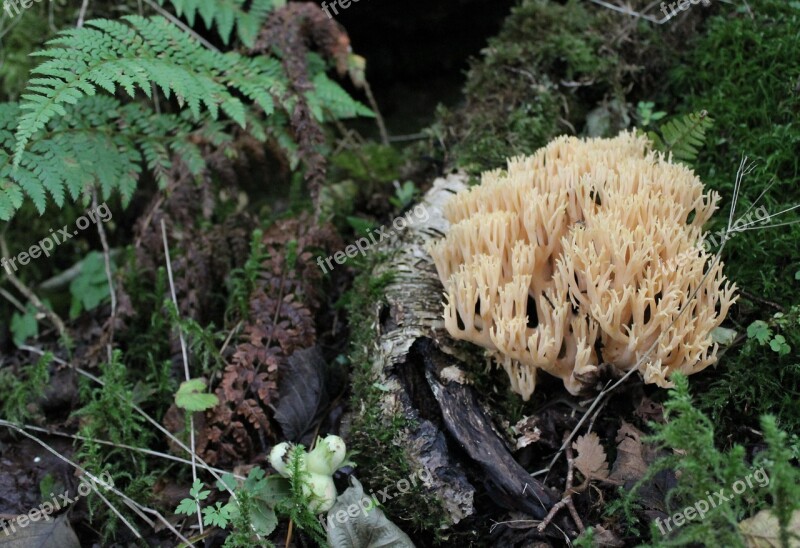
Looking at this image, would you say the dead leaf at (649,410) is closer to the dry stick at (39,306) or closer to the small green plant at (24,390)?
the small green plant at (24,390)

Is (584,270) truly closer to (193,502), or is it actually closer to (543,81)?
(193,502)

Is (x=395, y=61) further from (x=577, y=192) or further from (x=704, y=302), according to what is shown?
(x=704, y=302)

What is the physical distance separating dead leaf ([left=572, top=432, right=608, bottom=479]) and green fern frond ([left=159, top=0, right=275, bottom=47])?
2765mm

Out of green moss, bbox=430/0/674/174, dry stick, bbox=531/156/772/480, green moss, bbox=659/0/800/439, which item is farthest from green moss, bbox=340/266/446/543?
green moss, bbox=430/0/674/174

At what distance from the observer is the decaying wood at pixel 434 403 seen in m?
2.39

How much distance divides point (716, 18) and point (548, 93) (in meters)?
1.05

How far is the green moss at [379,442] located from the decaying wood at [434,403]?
1.2 inches

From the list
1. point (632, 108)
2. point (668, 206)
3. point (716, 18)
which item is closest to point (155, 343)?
point (668, 206)

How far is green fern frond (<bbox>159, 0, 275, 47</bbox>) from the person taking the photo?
3.56m

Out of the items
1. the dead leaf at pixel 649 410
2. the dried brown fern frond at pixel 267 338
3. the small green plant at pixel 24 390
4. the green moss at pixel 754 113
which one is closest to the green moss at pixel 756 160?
the green moss at pixel 754 113

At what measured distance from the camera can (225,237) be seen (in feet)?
11.8

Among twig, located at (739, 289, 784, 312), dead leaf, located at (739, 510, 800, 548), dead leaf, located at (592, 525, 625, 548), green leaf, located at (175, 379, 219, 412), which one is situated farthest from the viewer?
green leaf, located at (175, 379, 219, 412)

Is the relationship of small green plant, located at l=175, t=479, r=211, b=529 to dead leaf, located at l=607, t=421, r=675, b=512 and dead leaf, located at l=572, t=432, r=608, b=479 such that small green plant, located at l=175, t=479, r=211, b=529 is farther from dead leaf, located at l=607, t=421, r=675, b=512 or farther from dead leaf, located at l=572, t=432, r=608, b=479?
dead leaf, located at l=607, t=421, r=675, b=512

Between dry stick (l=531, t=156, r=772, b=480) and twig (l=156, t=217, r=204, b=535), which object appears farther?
twig (l=156, t=217, r=204, b=535)
